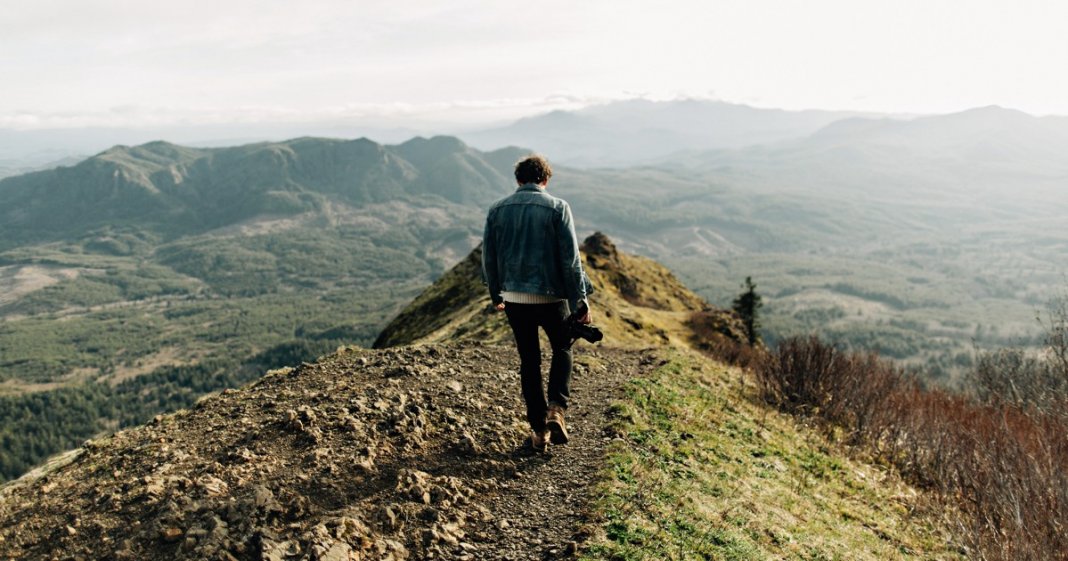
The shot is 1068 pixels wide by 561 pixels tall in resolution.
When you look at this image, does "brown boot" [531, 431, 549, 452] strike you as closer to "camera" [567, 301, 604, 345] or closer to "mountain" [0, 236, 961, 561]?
"mountain" [0, 236, 961, 561]

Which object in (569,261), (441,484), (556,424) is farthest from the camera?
(556,424)

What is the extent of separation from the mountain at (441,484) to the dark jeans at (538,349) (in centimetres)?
89

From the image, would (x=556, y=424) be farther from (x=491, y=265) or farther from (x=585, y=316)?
(x=491, y=265)

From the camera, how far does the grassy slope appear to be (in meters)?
6.83

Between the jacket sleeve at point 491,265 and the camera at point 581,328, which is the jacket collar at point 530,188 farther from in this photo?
the camera at point 581,328

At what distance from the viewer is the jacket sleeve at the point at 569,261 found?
7.64 m

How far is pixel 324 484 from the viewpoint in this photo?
22.4ft

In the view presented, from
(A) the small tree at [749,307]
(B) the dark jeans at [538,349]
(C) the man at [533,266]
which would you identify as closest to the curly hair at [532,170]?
(C) the man at [533,266]

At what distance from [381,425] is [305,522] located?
249 cm

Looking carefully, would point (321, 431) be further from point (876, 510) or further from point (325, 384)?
point (876, 510)

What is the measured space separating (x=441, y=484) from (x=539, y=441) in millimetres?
1924

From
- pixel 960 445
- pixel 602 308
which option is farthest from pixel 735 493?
pixel 602 308

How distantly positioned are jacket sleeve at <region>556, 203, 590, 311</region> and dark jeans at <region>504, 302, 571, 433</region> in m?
0.28

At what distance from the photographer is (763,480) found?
10.2m
